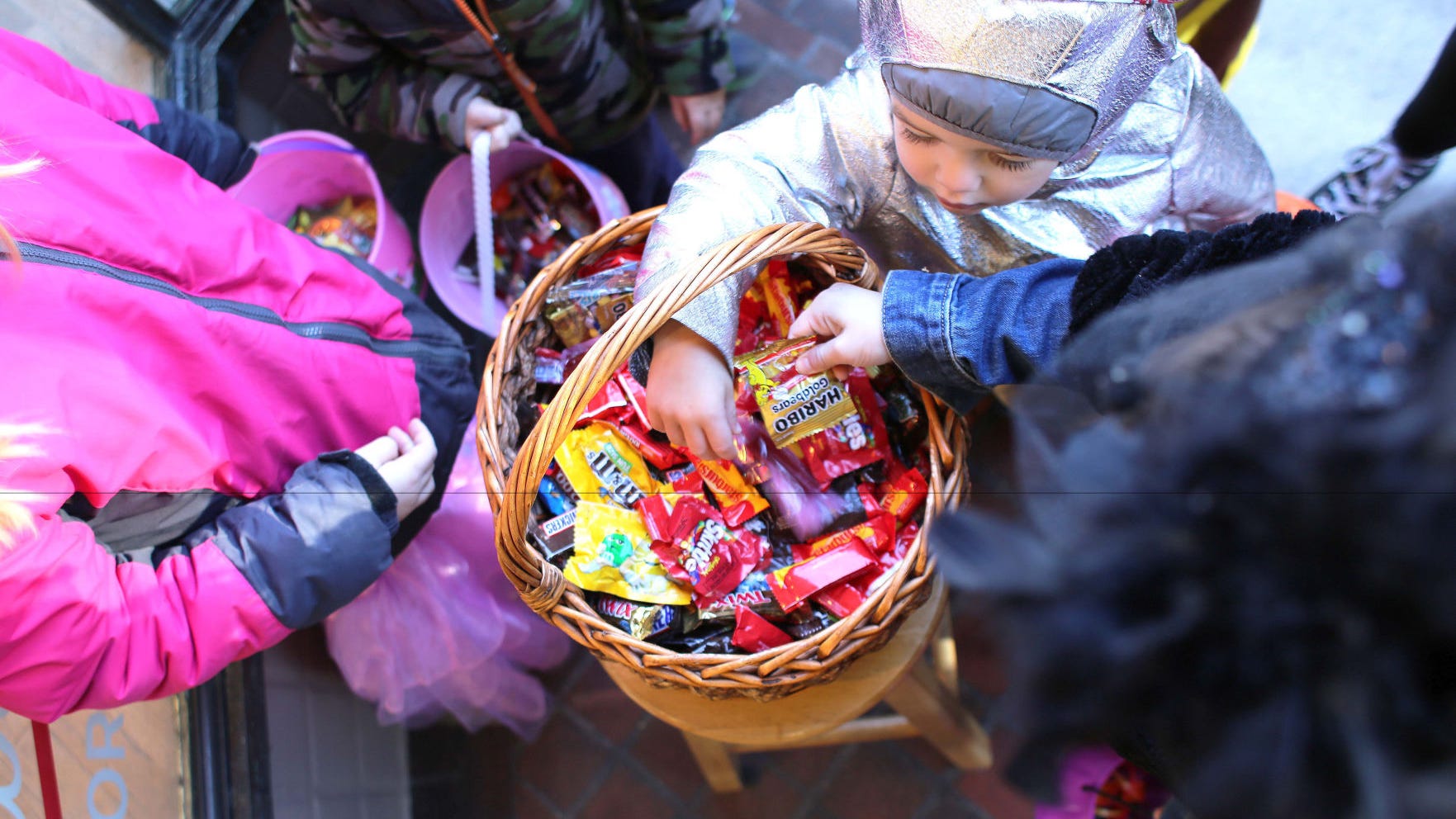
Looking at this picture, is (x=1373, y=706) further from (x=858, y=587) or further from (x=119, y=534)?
(x=119, y=534)

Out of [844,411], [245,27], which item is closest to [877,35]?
[844,411]

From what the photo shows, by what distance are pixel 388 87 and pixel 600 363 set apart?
85cm

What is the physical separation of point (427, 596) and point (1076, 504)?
3.61 feet

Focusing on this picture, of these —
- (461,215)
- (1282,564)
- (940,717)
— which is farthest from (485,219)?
(1282,564)

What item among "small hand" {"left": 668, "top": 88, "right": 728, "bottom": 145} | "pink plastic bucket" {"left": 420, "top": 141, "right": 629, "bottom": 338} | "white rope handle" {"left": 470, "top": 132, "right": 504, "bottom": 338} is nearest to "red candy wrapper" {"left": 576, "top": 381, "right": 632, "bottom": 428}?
"white rope handle" {"left": 470, "top": 132, "right": 504, "bottom": 338}

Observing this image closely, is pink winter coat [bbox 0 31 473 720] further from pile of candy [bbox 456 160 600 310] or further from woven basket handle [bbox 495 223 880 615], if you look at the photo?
pile of candy [bbox 456 160 600 310]

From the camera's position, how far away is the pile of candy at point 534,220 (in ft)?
5.32

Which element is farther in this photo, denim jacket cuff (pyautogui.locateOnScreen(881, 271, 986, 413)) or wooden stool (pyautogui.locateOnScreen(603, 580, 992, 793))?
wooden stool (pyautogui.locateOnScreen(603, 580, 992, 793))

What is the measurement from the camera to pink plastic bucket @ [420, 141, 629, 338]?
1.55m

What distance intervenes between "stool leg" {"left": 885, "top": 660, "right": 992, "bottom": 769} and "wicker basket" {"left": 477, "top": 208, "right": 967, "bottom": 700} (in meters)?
0.31

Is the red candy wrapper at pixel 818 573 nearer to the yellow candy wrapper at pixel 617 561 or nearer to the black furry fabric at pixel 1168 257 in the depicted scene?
the yellow candy wrapper at pixel 617 561

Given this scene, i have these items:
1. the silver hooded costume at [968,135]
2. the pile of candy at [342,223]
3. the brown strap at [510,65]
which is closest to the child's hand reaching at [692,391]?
the silver hooded costume at [968,135]

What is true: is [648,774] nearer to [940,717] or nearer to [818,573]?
[940,717]

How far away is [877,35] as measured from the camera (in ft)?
2.80
